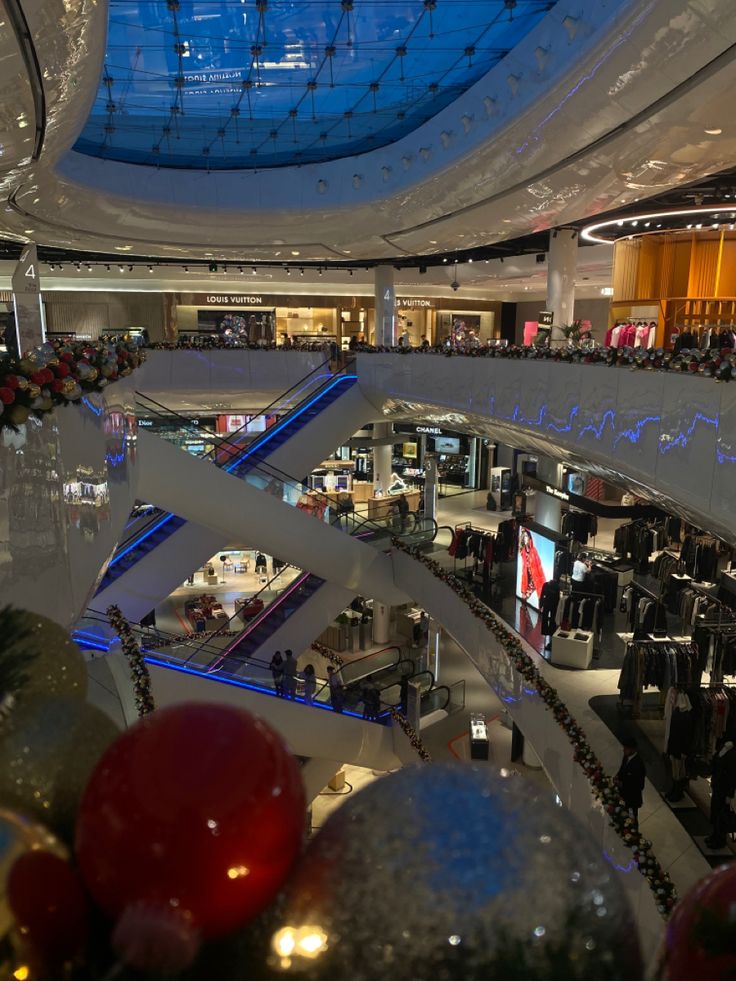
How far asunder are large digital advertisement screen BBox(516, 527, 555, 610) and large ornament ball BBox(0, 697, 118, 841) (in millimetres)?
12265

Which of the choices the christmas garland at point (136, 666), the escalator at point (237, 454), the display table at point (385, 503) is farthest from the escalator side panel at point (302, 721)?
the display table at point (385, 503)

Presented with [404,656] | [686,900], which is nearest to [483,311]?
[404,656]

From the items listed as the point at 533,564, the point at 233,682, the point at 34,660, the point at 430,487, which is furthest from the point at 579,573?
the point at 34,660

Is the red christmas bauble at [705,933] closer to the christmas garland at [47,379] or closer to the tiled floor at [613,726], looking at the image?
the christmas garland at [47,379]

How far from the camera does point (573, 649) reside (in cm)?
1116

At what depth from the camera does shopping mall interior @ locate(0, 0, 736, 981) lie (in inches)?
32.8

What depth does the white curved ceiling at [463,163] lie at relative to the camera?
6.28 meters

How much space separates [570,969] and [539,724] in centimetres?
916

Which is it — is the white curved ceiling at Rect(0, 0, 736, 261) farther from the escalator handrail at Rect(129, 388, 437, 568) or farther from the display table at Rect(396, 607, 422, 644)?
the display table at Rect(396, 607, 422, 644)

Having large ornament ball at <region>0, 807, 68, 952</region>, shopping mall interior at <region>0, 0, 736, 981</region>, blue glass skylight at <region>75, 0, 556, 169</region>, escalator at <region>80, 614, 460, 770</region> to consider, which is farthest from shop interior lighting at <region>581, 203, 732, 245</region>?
large ornament ball at <region>0, 807, 68, 952</region>

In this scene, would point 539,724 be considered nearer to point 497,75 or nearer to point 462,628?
point 462,628

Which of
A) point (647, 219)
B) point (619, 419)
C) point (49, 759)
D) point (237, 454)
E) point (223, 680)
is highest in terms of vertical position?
point (647, 219)

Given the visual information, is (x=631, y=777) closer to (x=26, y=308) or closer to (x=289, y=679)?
(x=289, y=679)

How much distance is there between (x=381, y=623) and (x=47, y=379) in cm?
1610
